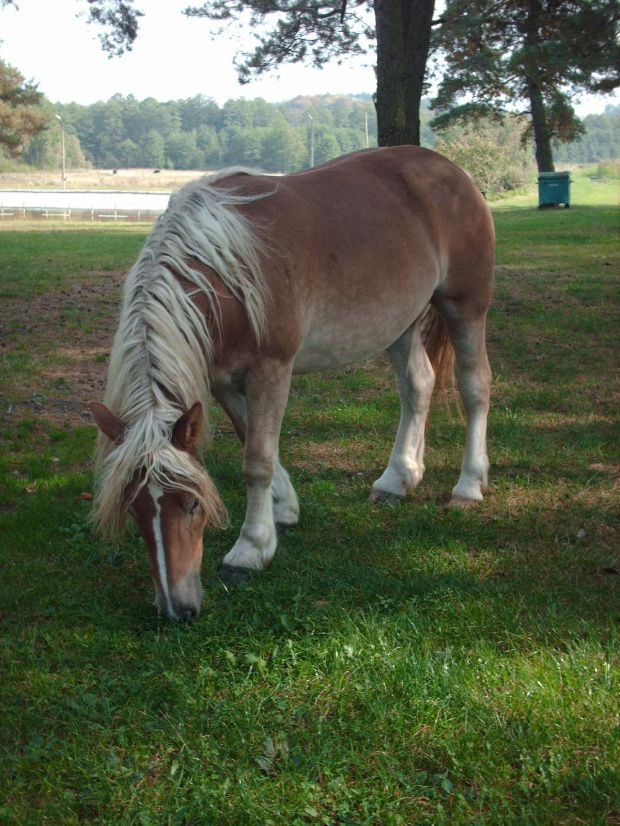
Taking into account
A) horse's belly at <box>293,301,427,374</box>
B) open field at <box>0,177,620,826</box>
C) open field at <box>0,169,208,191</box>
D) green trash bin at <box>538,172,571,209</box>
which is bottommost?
open field at <box>0,177,620,826</box>

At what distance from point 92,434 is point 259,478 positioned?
8.38 feet

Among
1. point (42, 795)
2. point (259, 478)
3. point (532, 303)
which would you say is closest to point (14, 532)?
point (259, 478)

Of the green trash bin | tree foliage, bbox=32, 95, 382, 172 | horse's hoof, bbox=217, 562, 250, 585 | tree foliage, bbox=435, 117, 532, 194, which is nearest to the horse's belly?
horse's hoof, bbox=217, 562, 250, 585

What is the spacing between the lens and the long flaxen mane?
3.06 meters

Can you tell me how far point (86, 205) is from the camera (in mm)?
51188

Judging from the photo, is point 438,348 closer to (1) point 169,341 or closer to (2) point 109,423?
(1) point 169,341

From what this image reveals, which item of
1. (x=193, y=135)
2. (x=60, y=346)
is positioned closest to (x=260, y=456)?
(x=60, y=346)

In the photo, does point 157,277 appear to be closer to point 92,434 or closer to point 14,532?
point 14,532

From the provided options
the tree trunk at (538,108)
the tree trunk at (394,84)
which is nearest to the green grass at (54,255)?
the tree trunk at (394,84)

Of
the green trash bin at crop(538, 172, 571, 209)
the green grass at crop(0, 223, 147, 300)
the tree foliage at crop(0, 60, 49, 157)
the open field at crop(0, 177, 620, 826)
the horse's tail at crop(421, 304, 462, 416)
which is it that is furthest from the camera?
the tree foliage at crop(0, 60, 49, 157)

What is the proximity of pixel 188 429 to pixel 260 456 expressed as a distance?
0.76 metres

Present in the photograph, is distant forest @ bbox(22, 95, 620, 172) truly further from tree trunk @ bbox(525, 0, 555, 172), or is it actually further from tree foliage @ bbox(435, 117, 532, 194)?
tree trunk @ bbox(525, 0, 555, 172)

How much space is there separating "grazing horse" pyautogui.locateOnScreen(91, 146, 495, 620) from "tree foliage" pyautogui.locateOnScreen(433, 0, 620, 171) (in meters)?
7.08

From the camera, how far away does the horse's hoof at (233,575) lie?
3.78 metres
